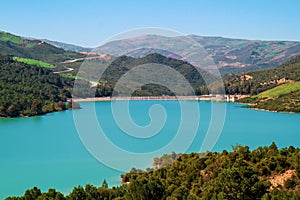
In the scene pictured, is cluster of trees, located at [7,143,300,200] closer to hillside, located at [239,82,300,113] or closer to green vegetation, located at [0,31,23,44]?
hillside, located at [239,82,300,113]

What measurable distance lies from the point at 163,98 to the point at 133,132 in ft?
123

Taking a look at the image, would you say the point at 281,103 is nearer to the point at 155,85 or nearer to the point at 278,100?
the point at 278,100

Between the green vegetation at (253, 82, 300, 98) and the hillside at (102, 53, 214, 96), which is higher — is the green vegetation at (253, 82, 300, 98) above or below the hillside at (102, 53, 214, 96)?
below

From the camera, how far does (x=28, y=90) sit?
123 ft

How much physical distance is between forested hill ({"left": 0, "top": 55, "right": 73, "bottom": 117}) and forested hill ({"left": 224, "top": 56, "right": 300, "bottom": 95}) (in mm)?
18974

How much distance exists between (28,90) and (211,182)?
3129cm

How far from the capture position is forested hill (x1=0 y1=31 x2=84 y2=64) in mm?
70188

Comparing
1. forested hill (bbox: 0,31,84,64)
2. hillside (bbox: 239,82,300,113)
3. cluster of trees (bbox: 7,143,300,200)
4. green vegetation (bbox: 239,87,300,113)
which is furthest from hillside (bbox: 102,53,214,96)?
cluster of trees (bbox: 7,143,300,200)

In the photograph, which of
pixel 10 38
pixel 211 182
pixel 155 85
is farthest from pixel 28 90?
pixel 10 38

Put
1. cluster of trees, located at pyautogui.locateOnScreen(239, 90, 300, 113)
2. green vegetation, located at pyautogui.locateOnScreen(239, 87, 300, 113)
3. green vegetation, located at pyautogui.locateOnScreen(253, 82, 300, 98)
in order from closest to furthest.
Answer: cluster of trees, located at pyautogui.locateOnScreen(239, 90, 300, 113)
green vegetation, located at pyautogui.locateOnScreen(239, 87, 300, 113)
green vegetation, located at pyautogui.locateOnScreen(253, 82, 300, 98)

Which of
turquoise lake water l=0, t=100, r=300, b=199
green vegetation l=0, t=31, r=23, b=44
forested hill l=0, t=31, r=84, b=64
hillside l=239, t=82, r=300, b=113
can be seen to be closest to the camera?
turquoise lake water l=0, t=100, r=300, b=199

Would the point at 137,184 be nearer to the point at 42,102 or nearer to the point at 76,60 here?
the point at 42,102

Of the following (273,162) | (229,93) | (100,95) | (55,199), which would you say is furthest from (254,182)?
(229,93)

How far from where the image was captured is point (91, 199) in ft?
26.9
